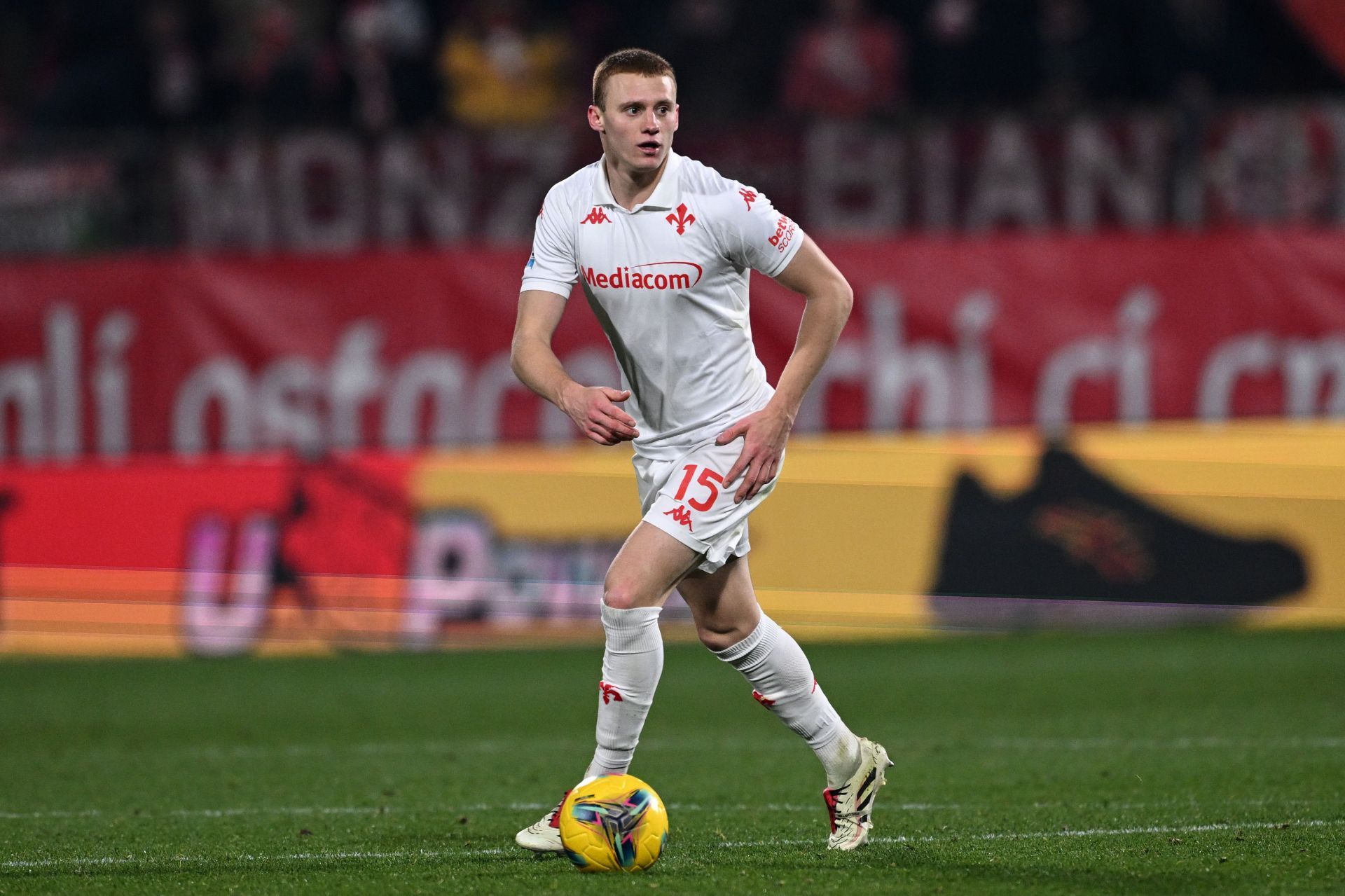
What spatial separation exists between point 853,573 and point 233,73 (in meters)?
6.64

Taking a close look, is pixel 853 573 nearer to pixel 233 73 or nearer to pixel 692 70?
pixel 692 70

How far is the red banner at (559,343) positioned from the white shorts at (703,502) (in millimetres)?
6194

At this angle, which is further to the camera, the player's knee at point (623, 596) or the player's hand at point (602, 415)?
the player's knee at point (623, 596)

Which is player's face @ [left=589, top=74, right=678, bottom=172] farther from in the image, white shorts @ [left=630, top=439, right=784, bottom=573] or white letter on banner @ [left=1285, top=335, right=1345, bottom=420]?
white letter on banner @ [left=1285, top=335, right=1345, bottom=420]

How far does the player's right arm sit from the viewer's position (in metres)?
4.96

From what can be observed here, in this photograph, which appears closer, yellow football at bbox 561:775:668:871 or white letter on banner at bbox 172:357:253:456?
yellow football at bbox 561:775:668:871

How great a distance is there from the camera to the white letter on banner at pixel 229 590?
37.0ft

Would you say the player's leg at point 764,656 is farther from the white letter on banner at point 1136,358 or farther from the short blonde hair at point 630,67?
the white letter on banner at point 1136,358

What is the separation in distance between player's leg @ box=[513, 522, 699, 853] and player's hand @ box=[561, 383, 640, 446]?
1.32 feet

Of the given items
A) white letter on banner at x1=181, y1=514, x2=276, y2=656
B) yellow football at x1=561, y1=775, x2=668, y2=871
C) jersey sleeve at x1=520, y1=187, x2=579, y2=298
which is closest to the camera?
yellow football at x1=561, y1=775, x2=668, y2=871

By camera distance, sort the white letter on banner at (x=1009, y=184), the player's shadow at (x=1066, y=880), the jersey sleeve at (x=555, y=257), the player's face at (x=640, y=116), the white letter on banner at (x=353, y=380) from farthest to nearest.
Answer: the white letter on banner at (x=353, y=380) → the white letter on banner at (x=1009, y=184) → the jersey sleeve at (x=555, y=257) → the player's face at (x=640, y=116) → the player's shadow at (x=1066, y=880)

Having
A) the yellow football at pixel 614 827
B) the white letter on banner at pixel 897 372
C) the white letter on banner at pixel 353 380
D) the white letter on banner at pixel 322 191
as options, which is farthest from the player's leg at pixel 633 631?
the white letter on banner at pixel 322 191

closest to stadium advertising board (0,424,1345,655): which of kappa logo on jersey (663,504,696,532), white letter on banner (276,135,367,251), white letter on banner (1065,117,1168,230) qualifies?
white letter on banner (1065,117,1168,230)

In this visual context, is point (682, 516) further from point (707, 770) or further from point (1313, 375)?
point (1313, 375)
